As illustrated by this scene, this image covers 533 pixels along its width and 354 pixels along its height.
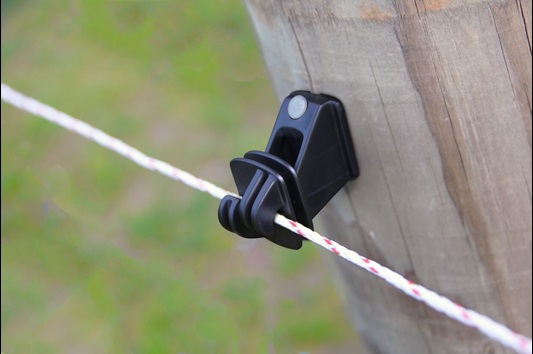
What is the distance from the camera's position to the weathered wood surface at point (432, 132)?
96cm

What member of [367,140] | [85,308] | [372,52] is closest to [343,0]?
[372,52]

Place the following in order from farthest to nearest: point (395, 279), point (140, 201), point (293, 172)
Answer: point (140, 201), point (293, 172), point (395, 279)

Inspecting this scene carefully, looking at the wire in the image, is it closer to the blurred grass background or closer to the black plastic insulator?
the black plastic insulator

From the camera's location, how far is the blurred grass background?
6.99 feet

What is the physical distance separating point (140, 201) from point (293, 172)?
165 cm

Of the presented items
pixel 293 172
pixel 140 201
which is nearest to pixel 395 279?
pixel 293 172

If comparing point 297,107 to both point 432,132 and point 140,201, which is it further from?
point 140,201

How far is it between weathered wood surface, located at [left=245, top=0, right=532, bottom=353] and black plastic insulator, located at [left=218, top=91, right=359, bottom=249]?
0.04 m

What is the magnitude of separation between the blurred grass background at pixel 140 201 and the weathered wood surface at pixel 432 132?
0.90 meters

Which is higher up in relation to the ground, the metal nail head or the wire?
the metal nail head

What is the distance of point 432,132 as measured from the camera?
103 cm

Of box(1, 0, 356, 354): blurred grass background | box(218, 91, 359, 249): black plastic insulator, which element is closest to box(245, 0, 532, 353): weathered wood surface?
box(218, 91, 359, 249): black plastic insulator

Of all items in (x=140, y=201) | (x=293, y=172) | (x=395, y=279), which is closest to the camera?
(x=395, y=279)

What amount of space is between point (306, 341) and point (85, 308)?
29.4 inches
